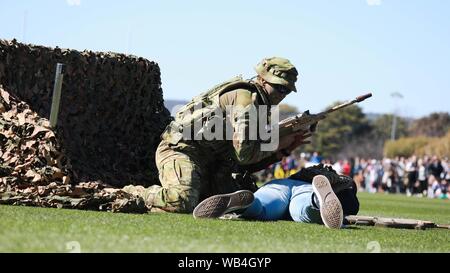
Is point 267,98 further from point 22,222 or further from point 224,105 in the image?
point 22,222

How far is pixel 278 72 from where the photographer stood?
10.1 metres

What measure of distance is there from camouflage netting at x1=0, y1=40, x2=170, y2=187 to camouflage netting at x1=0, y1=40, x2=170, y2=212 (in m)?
0.01

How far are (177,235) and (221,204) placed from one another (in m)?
1.84

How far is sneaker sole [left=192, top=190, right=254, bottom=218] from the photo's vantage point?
28.4 feet

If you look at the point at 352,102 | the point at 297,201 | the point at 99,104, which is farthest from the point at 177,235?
the point at 99,104

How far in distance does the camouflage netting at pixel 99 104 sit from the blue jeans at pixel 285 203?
2496 millimetres

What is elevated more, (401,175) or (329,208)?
(401,175)

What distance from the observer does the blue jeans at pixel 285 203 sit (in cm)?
926

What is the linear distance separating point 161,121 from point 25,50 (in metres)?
2.19

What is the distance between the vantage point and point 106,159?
11.8 m

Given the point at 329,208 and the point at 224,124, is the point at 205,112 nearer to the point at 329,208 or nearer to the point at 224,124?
the point at 224,124

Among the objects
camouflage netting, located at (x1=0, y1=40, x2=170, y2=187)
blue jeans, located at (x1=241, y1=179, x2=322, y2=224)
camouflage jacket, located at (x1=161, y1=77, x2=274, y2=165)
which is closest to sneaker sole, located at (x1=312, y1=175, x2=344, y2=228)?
blue jeans, located at (x1=241, y1=179, x2=322, y2=224)

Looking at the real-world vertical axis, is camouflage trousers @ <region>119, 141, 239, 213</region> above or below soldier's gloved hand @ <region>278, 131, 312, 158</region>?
below

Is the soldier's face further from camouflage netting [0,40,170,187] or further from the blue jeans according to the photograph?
camouflage netting [0,40,170,187]
